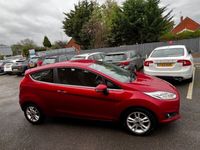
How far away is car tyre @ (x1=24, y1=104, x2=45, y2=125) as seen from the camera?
15.0 ft

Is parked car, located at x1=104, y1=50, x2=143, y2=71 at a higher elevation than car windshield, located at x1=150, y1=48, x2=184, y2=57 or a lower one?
lower

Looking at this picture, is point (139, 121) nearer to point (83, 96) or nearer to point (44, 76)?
point (83, 96)

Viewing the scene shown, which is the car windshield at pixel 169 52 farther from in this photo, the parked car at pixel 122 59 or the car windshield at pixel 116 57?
the car windshield at pixel 116 57

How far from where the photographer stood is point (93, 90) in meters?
3.84

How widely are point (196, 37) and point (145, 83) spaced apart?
20.6 meters

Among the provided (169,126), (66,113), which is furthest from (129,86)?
(66,113)

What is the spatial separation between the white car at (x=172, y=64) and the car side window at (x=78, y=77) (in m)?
3.84

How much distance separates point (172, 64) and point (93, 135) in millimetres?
4268

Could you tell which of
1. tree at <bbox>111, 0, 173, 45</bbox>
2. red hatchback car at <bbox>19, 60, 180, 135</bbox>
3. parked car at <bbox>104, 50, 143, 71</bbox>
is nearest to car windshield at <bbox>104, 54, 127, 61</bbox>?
parked car at <bbox>104, 50, 143, 71</bbox>

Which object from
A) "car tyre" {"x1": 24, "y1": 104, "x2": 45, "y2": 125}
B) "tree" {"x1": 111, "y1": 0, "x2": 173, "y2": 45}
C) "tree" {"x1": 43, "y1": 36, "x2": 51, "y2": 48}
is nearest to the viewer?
"car tyre" {"x1": 24, "y1": 104, "x2": 45, "y2": 125}

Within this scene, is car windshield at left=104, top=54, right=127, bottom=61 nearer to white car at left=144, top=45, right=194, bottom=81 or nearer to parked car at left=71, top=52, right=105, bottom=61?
white car at left=144, top=45, right=194, bottom=81

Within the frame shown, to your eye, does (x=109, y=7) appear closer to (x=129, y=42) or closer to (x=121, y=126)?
(x=129, y=42)

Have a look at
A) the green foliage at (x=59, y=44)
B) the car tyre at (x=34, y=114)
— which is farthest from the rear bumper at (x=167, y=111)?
the green foliage at (x=59, y=44)

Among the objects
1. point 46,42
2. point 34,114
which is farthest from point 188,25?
point 34,114
